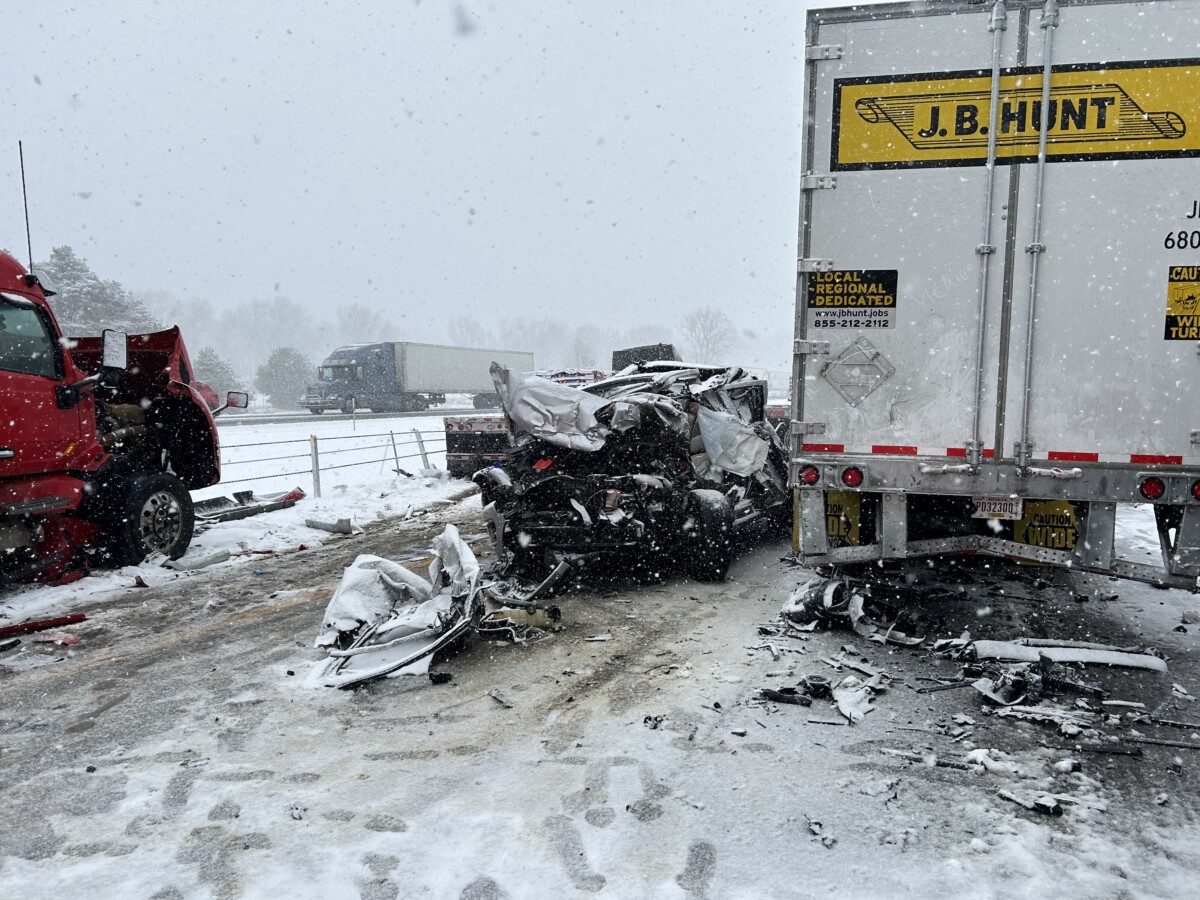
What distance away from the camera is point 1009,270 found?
453 cm

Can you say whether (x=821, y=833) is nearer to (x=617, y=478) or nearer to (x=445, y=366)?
(x=617, y=478)

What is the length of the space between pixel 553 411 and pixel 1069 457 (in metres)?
4.09

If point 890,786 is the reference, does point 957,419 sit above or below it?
above

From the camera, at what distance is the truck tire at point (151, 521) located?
7.27m

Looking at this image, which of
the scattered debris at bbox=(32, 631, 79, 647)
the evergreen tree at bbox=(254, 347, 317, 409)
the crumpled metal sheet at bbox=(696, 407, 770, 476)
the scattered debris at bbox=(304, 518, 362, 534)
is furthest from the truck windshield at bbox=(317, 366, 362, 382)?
the scattered debris at bbox=(32, 631, 79, 647)

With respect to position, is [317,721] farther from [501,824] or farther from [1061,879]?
[1061,879]

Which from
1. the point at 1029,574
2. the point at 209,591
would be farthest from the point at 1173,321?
the point at 209,591

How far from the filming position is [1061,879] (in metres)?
2.65

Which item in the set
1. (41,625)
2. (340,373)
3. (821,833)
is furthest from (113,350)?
(340,373)

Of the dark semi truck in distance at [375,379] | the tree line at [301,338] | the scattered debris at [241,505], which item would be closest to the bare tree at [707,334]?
the tree line at [301,338]

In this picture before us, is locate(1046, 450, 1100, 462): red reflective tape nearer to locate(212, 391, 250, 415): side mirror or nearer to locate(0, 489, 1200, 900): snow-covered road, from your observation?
locate(0, 489, 1200, 900): snow-covered road

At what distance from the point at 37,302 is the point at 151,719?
4348 millimetres

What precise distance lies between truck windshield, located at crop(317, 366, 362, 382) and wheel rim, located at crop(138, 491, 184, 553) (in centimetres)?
3277

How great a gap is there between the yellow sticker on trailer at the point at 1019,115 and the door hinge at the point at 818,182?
0.08m
